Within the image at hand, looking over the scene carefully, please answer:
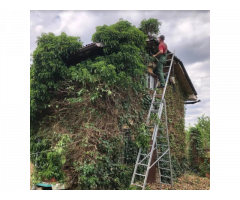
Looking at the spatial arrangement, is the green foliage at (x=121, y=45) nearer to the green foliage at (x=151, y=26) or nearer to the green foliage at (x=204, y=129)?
the green foliage at (x=151, y=26)

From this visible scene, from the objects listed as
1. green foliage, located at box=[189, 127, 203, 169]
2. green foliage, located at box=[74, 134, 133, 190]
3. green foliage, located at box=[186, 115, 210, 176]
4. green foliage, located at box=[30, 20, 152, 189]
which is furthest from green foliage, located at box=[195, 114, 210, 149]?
green foliage, located at box=[74, 134, 133, 190]

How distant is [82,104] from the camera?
17.2ft

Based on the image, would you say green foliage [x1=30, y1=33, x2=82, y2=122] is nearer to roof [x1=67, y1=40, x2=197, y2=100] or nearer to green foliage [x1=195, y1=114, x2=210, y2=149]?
roof [x1=67, y1=40, x2=197, y2=100]

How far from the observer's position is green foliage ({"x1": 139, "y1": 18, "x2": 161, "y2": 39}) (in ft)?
22.7

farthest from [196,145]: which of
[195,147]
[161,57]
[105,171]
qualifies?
[105,171]

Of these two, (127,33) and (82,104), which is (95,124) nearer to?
(82,104)

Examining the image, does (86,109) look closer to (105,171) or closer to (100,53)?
(105,171)

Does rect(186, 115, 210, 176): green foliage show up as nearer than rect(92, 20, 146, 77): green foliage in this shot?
No

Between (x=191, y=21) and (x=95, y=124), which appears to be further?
(x=191, y=21)

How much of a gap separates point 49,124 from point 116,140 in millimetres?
2021

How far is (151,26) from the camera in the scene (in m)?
7.05
